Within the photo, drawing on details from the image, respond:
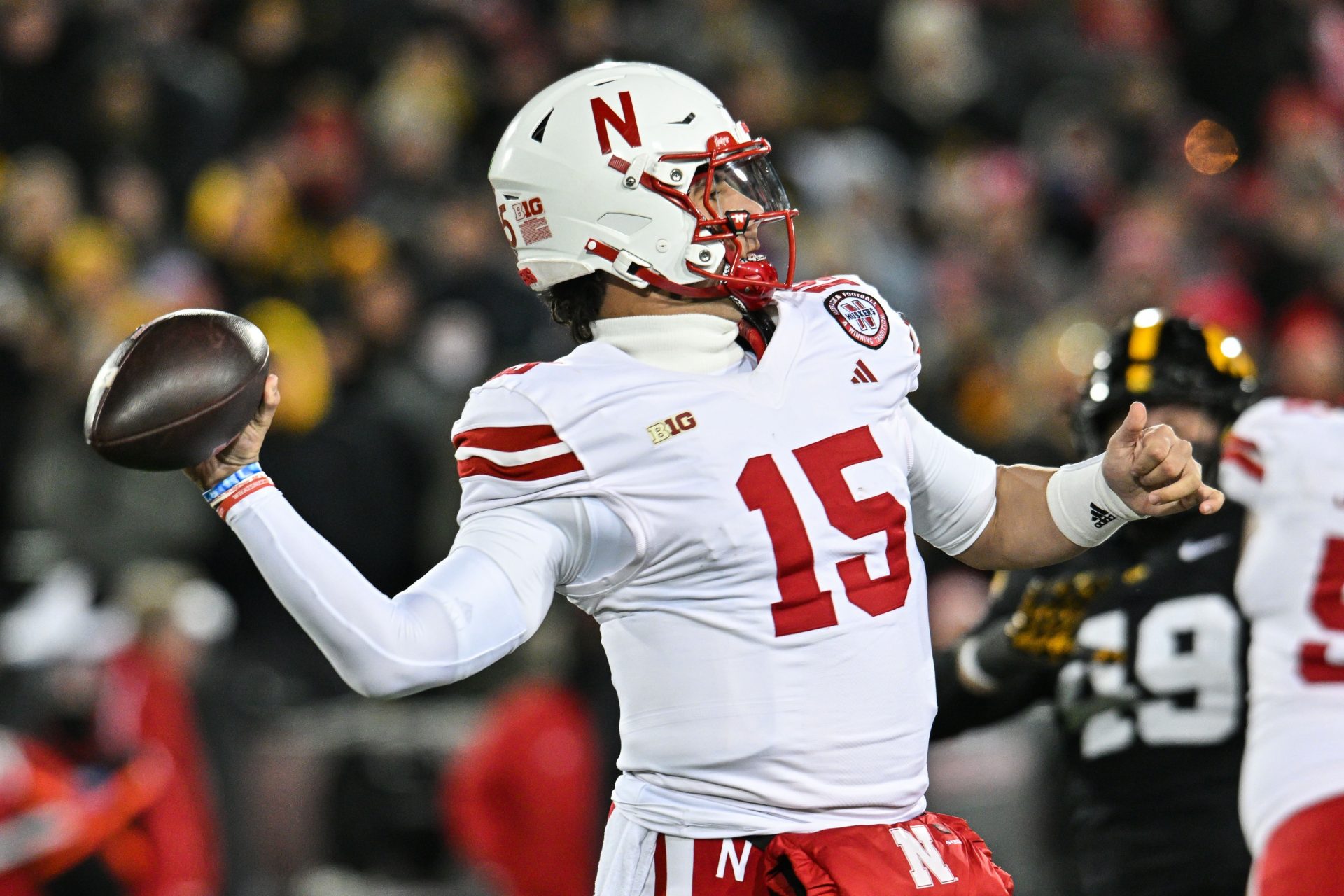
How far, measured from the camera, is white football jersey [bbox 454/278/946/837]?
107 inches

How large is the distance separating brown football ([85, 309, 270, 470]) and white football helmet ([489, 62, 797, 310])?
22.5 inches

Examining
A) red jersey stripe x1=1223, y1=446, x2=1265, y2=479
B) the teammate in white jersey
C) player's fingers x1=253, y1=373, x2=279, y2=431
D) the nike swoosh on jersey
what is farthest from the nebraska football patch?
the nike swoosh on jersey

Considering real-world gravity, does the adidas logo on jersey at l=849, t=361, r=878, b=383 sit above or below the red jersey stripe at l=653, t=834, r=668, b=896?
above

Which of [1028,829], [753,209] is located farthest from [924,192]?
[753,209]

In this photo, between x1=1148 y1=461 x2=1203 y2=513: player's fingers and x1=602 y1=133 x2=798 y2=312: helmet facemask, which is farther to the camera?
x1=602 y1=133 x2=798 y2=312: helmet facemask

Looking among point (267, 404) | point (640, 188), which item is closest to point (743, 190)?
point (640, 188)

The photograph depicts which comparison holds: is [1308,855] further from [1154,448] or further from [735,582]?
[735,582]

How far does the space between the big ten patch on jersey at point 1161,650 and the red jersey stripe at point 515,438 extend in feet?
5.01

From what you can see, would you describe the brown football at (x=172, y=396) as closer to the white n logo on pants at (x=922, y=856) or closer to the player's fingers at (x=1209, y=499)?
the white n logo on pants at (x=922, y=856)

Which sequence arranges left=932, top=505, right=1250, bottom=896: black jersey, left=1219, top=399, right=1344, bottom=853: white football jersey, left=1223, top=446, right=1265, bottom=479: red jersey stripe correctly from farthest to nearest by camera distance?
left=932, top=505, right=1250, bottom=896: black jersey, left=1223, top=446, right=1265, bottom=479: red jersey stripe, left=1219, top=399, right=1344, bottom=853: white football jersey

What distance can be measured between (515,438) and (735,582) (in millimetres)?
388

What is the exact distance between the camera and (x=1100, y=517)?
2.97m

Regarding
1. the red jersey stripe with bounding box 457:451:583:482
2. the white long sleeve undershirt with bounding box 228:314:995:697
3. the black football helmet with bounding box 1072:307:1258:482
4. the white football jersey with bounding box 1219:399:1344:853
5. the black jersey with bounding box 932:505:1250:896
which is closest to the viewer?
the white long sleeve undershirt with bounding box 228:314:995:697

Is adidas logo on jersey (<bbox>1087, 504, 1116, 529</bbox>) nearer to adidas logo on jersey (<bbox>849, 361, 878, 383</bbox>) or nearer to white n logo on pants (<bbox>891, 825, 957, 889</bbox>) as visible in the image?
adidas logo on jersey (<bbox>849, 361, 878, 383</bbox>)
